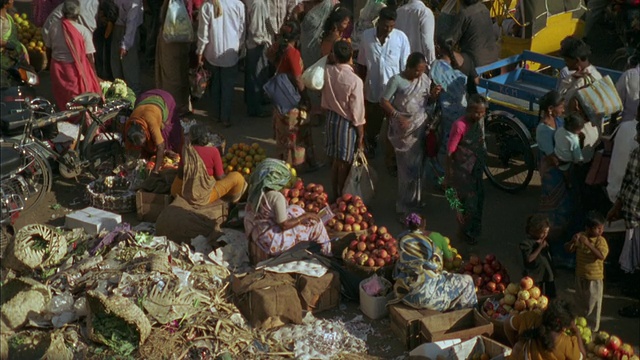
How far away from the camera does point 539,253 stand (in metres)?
7.38

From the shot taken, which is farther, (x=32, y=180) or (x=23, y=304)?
(x=32, y=180)

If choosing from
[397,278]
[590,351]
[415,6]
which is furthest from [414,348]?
[415,6]

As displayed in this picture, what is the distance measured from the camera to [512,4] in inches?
484

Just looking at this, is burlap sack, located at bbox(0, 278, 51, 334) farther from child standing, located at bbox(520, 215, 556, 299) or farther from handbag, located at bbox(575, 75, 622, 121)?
handbag, located at bbox(575, 75, 622, 121)

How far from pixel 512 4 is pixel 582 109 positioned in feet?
→ 14.2

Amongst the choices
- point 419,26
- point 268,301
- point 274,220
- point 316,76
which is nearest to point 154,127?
point 316,76

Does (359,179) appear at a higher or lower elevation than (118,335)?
higher

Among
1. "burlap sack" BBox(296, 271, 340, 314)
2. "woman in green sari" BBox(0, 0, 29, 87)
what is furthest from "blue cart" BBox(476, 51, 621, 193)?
"woman in green sari" BBox(0, 0, 29, 87)

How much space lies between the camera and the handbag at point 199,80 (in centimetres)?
1120

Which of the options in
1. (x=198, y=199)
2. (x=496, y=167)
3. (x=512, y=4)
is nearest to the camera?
(x=198, y=199)

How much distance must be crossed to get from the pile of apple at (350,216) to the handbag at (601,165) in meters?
2.02

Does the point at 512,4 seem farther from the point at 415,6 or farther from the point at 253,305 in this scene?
the point at 253,305

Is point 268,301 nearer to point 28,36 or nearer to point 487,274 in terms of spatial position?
point 487,274

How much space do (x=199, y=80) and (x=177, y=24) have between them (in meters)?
0.72
